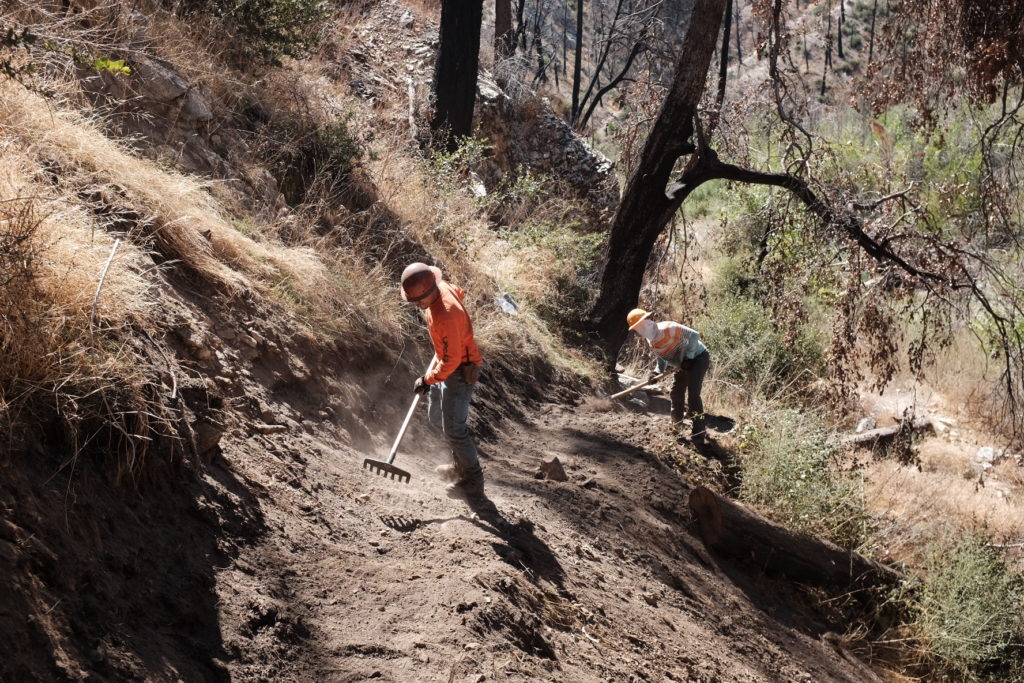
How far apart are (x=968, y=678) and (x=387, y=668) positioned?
6229mm

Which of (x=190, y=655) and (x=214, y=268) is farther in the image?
(x=214, y=268)

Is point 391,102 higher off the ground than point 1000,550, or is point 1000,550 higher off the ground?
point 391,102

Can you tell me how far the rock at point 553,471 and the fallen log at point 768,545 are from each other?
3.95ft

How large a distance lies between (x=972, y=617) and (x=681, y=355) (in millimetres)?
3635

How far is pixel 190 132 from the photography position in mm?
7867

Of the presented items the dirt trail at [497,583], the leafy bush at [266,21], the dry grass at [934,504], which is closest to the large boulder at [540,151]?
the leafy bush at [266,21]

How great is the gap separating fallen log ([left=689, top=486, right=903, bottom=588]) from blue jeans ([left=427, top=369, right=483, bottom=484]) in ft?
8.38

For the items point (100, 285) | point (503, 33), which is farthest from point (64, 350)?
point (503, 33)

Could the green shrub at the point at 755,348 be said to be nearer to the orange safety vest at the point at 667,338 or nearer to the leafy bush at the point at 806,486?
the orange safety vest at the point at 667,338

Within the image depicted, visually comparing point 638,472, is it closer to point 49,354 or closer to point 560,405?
point 560,405

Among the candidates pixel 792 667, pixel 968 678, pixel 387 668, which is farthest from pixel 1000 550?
pixel 387 668

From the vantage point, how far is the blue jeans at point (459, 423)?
589 cm

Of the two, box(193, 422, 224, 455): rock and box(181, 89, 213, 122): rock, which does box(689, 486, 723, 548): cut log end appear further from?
box(181, 89, 213, 122): rock

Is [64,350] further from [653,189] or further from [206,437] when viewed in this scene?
[653,189]
